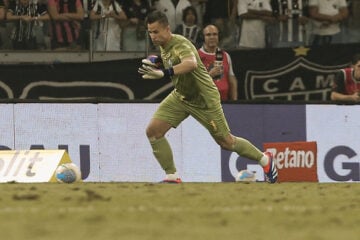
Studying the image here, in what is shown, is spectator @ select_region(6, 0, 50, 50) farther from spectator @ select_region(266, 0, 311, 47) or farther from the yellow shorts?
the yellow shorts

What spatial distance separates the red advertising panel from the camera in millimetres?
14500

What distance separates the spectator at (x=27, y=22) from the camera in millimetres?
17203

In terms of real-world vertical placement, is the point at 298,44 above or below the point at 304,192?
above

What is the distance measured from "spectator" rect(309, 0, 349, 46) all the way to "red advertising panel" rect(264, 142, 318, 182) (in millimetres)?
3664

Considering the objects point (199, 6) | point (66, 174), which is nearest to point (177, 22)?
point (199, 6)

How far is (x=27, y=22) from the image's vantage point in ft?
56.4

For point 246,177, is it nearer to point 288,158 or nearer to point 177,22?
point 288,158

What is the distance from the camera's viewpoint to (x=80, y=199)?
373 inches

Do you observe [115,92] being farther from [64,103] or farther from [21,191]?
[21,191]

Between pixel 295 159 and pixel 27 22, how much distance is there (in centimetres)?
524

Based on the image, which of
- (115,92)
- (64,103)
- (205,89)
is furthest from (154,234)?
(115,92)

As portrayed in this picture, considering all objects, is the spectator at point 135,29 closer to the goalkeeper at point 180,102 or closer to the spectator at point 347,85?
the spectator at point 347,85

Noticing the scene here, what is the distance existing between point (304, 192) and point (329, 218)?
2769 mm

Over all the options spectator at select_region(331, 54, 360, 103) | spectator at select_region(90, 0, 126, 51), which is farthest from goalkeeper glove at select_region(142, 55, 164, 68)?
spectator at select_region(90, 0, 126, 51)
